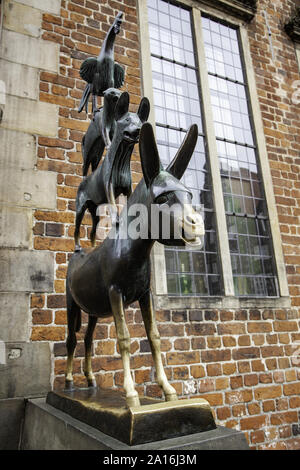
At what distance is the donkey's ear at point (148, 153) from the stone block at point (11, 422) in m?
1.92

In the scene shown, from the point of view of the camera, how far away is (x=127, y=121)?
1537mm

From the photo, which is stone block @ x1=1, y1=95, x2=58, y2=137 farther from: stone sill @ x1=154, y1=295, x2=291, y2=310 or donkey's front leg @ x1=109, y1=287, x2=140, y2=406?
donkey's front leg @ x1=109, y1=287, x2=140, y2=406

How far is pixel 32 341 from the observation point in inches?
103

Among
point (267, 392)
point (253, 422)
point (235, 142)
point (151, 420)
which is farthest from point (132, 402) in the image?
point (235, 142)

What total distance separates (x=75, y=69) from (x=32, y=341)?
8.55 feet

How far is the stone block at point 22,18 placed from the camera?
332 centimetres

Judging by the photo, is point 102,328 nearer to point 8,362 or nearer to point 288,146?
point 8,362

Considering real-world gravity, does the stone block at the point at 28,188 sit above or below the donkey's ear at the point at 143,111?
above

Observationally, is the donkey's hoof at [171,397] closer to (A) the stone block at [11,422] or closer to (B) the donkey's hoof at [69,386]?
(B) the donkey's hoof at [69,386]

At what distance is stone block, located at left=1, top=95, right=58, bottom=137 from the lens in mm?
3086

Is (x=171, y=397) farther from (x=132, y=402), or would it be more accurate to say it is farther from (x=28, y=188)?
(x=28, y=188)

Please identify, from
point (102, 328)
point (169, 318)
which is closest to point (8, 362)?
point (102, 328)

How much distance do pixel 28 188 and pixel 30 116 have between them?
27.8 inches

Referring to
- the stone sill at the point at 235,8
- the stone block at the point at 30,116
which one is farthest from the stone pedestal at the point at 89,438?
the stone sill at the point at 235,8
